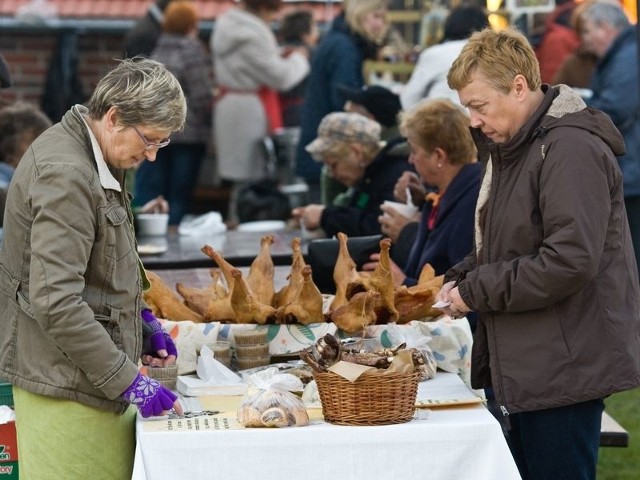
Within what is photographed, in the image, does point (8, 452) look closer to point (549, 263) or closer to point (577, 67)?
Answer: point (549, 263)

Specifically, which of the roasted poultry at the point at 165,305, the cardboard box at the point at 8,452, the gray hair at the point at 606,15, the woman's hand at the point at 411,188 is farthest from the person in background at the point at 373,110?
the cardboard box at the point at 8,452

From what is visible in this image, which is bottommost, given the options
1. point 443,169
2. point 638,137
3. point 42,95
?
point 42,95

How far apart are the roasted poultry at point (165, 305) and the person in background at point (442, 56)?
3175 mm

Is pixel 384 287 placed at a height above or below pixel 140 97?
below

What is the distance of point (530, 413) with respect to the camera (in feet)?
10.8

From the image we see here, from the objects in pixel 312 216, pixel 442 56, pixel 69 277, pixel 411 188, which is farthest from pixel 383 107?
pixel 69 277

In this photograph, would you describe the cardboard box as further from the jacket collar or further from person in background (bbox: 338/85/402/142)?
person in background (bbox: 338/85/402/142)

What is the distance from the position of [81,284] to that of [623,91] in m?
4.88

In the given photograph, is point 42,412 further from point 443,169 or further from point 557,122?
point 443,169

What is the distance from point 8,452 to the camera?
11.2 ft

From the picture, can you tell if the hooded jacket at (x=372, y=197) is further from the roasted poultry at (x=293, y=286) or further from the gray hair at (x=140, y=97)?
the gray hair at (x=140, y=97)

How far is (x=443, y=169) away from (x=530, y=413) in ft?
4.85

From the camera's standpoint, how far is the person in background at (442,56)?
22.2 feet

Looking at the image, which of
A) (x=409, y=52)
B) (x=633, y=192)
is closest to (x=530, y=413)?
(x=633, y=192)
